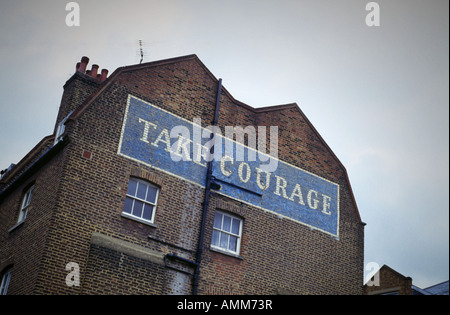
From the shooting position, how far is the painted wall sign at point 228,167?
16812mm

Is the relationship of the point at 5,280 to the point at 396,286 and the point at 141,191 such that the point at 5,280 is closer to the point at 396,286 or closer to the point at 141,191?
the point at 141,191

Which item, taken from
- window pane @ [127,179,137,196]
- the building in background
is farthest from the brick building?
the building in background

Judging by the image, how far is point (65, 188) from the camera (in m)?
14.9

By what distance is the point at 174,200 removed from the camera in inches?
660

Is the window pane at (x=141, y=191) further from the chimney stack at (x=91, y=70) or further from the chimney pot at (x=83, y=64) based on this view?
the chimney pot at (x=83, y=64)

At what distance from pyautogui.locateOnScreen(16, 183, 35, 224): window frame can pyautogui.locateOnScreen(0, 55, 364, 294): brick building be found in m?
0.08

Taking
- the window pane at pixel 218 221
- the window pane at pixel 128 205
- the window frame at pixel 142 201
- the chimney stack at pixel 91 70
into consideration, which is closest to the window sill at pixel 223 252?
the window pane at pixel 218 221

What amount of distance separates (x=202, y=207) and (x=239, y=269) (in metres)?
2.40

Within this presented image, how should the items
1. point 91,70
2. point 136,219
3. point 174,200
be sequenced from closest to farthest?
1. point 136,219
2. point 174,200
3. point 91,70

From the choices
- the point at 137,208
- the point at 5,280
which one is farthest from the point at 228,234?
the point at 5,280

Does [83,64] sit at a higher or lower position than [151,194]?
higher

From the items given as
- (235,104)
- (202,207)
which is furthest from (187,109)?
(202,207)

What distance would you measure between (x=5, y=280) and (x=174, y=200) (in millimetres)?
5726
